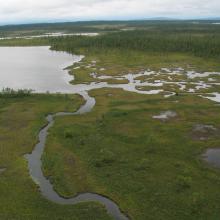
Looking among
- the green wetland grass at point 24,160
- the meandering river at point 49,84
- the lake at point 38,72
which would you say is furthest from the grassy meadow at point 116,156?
the lake at point 38,72

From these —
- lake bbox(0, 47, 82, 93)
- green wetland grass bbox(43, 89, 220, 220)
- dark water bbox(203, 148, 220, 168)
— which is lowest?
dark water bbox(203, 148, 220, 168)

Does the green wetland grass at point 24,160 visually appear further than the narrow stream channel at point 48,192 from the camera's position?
No

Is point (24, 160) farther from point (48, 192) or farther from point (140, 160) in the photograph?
point (140, 160)

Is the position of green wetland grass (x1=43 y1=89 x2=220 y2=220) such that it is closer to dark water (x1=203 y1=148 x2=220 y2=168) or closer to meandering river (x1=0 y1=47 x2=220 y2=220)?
meandering river (x1=0 y1=47 x2=220 y2=220)

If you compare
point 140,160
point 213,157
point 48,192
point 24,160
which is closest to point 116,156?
point 140,160

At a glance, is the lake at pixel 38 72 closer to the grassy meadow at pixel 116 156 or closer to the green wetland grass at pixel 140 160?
the grassy meadow at pixel 116 156

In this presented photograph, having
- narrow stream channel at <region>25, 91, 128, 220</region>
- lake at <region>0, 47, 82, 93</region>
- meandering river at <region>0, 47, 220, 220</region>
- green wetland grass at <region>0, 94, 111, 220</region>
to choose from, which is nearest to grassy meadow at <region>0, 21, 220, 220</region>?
green wetland grass at <region>0, 94, 111, 220</region>
